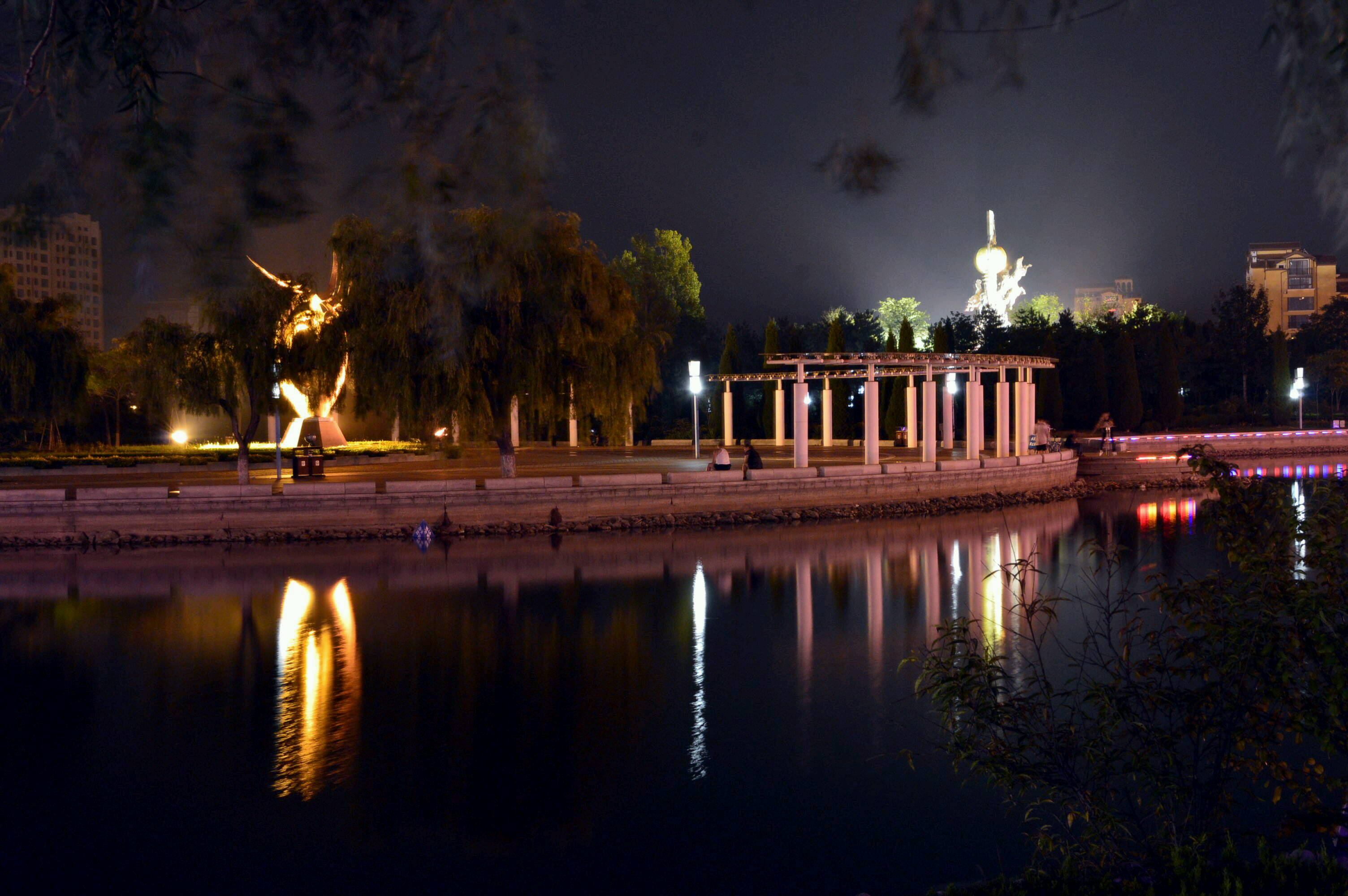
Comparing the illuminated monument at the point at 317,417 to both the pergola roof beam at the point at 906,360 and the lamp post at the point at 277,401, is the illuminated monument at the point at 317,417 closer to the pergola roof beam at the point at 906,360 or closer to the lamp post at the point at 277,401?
the lamp post at the point at 277,401

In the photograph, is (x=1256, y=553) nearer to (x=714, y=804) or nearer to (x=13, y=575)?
(x=714, y=804)

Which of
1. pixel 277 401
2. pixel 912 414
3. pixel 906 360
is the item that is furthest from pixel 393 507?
pixel 912 414

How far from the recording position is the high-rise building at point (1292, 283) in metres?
109

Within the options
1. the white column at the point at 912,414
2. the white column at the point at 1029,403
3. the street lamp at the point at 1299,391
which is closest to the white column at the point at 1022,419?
the white column at the point at 1029,403

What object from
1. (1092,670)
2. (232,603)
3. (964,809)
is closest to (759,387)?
(232,603)

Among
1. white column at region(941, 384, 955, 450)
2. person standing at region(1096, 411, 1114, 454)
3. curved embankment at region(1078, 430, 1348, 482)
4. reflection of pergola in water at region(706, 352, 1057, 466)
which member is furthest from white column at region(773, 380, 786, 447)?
person standing at region(1096, 411, 1114, 454)

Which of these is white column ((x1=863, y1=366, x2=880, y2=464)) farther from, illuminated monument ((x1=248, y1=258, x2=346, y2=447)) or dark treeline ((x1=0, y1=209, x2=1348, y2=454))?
illuminated monument ((x1=248, y1=258, x2=346, y2=447))

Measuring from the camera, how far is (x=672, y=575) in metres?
20.0

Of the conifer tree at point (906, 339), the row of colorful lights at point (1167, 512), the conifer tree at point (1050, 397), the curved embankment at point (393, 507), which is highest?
the conifer tree at point (906, 339)

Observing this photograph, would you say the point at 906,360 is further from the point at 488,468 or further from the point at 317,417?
the point at 317,417

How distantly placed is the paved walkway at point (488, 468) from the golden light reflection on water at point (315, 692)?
12.5 metres

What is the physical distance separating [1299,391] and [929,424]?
2580cm

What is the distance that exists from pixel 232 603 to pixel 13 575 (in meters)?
6.02

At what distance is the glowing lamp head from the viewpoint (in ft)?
327
